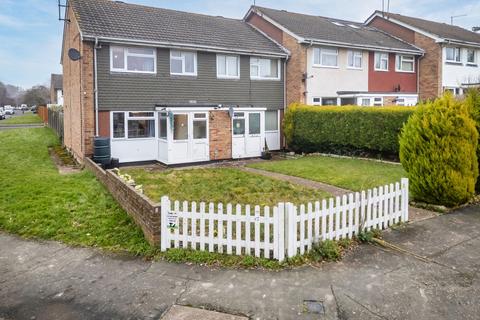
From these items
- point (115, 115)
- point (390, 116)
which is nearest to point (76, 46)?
point (115, 115)

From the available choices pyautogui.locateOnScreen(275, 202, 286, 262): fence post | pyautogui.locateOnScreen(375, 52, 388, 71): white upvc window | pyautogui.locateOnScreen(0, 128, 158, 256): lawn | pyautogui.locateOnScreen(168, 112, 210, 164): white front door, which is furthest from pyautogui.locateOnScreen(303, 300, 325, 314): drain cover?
pyautogui.locateOnScreen(375, 52, 388, 71): white upvc window

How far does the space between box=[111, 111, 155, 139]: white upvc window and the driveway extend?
969cm

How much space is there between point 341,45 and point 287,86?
365cm

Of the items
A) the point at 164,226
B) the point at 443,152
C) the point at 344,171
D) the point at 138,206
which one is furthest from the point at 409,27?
the point at 164,226

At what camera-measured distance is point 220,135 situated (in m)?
17.1

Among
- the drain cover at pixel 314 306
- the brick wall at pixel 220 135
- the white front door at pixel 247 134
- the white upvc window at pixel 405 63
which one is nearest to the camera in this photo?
the drain cover at pixel 314 306

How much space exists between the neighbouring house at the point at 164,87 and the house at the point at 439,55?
35.4 ft

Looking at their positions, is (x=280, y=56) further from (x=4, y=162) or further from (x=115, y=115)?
(x=4, y=162)

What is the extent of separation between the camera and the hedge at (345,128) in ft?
49.5

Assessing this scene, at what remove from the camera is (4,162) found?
14.3m

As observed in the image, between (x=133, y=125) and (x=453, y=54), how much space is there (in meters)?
21.4

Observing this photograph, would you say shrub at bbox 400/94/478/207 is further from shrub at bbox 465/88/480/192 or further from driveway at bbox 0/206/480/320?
driveway at bbox 0/206/480/320

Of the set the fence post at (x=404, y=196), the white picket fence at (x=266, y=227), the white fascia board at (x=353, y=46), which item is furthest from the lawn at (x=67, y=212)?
the white fascia board at (x=353, y=46)

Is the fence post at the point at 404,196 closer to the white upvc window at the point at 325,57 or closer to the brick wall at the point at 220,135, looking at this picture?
the brick wall at the point at 220,135
